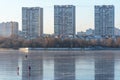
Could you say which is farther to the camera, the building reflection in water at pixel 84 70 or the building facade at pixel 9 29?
the building facade at pixel 9 29

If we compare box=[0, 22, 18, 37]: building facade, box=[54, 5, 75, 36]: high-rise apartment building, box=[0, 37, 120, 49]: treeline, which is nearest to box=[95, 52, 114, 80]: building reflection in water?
box=[0, 37, 120, 49]: treeline

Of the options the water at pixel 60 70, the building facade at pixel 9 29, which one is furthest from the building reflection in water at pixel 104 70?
the building facade at pixel 9 29

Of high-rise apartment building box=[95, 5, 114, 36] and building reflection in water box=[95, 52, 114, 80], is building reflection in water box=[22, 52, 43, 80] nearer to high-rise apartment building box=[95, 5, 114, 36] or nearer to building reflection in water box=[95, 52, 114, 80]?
building reflection in water box=[95, 52, 114, 80]

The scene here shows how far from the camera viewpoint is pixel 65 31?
141 meters

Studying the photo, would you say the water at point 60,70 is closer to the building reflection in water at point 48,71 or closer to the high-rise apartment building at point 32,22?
the building reflection in water at point 48,71

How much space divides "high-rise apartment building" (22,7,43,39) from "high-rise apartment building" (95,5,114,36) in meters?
19.4

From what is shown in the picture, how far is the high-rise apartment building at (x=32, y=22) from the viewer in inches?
5635

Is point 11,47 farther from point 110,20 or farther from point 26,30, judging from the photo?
point 110,20

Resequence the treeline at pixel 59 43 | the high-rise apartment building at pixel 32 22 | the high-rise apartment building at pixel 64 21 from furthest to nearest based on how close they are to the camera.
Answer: the high-rise apartment building at pixel 32 22 < the high-rise apartment building at pixel 64 21 < the treeline at pixel 59 43

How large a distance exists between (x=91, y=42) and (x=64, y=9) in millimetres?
41618

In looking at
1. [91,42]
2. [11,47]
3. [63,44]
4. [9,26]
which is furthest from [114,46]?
[9,26]

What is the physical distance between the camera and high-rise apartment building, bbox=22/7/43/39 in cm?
14312

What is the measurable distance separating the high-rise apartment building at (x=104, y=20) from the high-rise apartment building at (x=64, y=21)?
9.71 m

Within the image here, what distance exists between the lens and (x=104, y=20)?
150 metres
